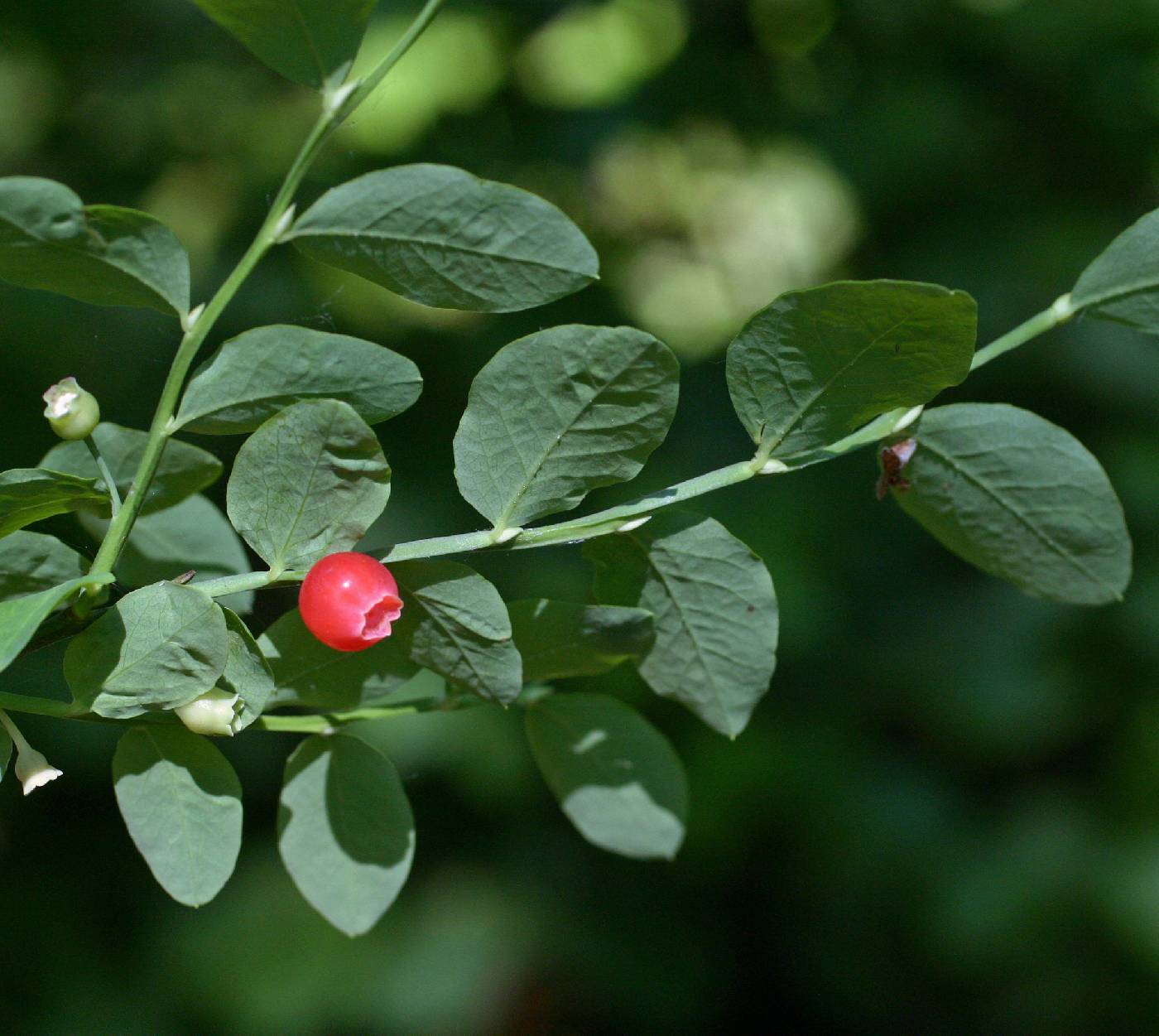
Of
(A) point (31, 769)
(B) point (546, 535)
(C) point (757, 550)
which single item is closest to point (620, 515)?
(B) point (546, 535)

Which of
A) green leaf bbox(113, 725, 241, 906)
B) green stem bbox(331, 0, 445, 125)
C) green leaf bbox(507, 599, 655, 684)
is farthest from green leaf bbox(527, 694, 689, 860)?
green stem bbox(331, 0, 445, 125)

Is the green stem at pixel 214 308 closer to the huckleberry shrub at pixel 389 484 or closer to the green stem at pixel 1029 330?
the huckleberry shrub at pixel 389 484

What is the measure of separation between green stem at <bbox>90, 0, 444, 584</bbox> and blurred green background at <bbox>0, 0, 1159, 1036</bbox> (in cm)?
138

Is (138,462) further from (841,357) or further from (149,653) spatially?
(841,357)

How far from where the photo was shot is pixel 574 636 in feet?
1.71

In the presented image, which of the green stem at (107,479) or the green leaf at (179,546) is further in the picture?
the green leaf at (179,546)

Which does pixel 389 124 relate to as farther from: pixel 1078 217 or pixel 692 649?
pixel 692 649

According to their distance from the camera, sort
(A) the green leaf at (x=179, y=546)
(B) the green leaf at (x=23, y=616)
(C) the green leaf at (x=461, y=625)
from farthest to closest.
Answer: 1. (A) the green leaf at (x=179, y=546)
2. (C) the green leaf at (x=461, y=625)
3. (B) the green leaf at (x=23, y=616)

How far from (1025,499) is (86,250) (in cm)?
38

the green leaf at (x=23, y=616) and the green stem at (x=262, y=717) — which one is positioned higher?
the green leaf at (x=23, y=616)

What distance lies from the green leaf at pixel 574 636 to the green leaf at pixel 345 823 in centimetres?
8

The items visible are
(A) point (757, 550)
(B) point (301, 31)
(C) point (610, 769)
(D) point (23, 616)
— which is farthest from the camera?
(A) point (757, 550)

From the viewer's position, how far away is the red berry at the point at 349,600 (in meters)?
0.43

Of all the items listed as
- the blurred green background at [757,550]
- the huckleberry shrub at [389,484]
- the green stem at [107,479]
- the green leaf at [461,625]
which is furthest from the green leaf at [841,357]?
the blurred green background at [757,550]
